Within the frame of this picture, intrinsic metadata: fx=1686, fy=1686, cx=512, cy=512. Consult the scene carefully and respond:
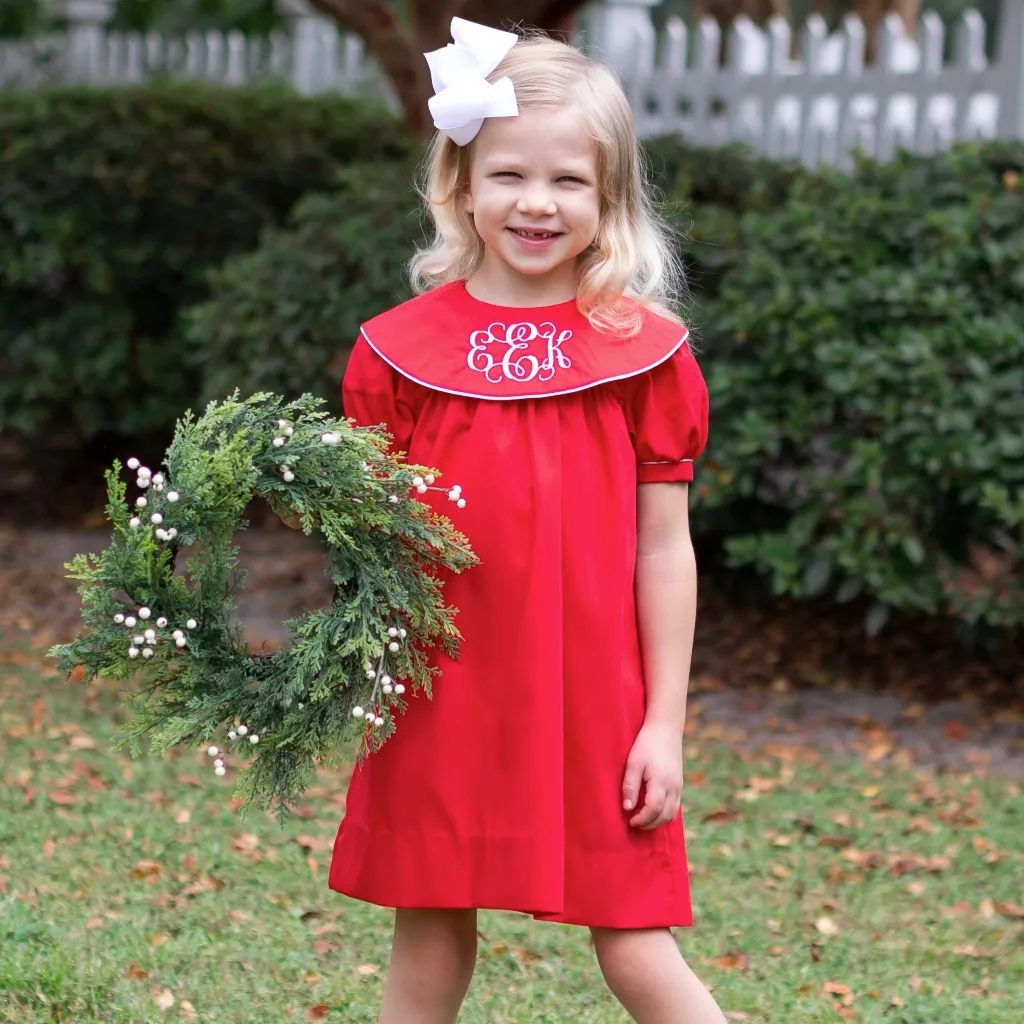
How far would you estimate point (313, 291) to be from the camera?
6641 mm

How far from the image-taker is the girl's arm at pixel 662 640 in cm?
238

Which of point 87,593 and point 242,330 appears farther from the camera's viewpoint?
point 242,330

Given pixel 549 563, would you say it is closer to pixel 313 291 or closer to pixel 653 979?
pixel 653 979

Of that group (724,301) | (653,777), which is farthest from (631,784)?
(724,301)

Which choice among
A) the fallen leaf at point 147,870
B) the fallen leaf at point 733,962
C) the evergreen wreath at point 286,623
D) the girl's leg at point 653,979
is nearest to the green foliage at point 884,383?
the fallen leaf at point 733,962

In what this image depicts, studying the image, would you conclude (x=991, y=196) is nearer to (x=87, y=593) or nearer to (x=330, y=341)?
(x=330, y=341)

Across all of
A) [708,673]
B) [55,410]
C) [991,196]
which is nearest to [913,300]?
[991,196]

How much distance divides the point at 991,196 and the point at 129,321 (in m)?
4.20

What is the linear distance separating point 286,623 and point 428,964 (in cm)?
58

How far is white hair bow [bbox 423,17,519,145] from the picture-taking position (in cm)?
238

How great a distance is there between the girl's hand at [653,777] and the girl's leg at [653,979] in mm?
164

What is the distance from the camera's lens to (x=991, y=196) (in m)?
5.73

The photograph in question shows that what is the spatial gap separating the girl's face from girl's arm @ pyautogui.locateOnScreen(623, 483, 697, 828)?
0.38 metres

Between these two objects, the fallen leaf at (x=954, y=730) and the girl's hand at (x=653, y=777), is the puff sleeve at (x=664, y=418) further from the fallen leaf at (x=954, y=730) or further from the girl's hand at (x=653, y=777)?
the fallen leaf at (x=954, y=730)
